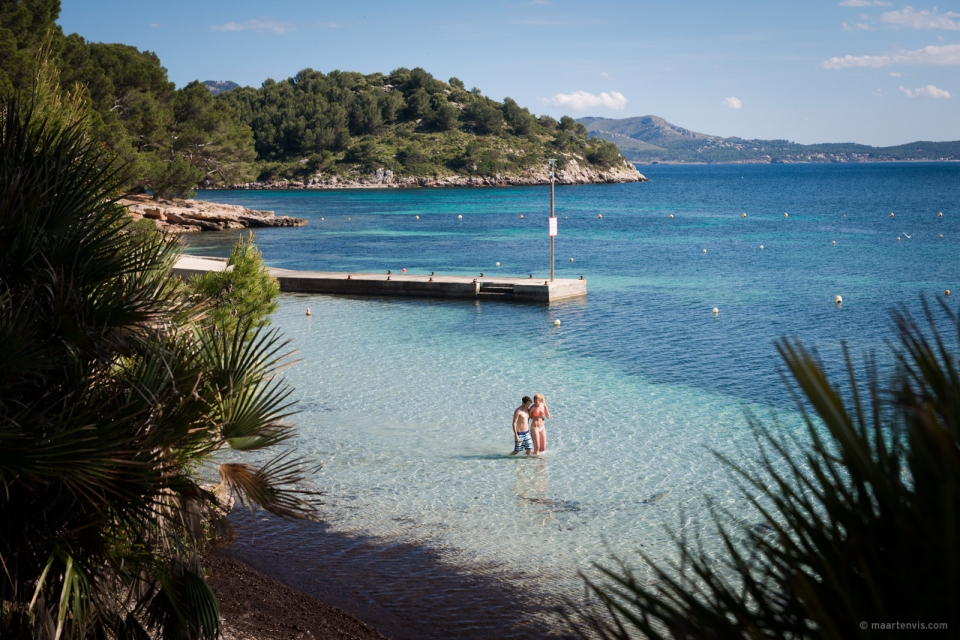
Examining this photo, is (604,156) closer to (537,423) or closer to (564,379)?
(564,379)

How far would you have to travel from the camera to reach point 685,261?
146 ft

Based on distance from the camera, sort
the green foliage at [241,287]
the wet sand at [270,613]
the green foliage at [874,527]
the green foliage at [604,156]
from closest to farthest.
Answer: the green foliage at [874,527] < the wet sand at [270,613] < the green foliage at [241,287] < the green foliage at [604,156]

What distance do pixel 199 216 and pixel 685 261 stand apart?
35179 millimetres

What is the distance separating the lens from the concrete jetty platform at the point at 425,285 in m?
30.3

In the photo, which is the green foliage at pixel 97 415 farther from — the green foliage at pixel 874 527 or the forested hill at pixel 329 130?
the forested hill at pixel 329 130

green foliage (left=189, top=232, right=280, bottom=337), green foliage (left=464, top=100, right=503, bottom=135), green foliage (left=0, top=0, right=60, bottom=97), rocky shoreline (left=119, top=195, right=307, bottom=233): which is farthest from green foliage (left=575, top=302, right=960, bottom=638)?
green foliage (left=464, top=100, right=503, bottom=135)

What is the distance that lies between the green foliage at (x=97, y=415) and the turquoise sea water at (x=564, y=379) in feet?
8.35

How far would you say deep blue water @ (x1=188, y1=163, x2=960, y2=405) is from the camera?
23469 millimetres

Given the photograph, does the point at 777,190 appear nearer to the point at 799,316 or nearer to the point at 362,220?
the point at 362,220

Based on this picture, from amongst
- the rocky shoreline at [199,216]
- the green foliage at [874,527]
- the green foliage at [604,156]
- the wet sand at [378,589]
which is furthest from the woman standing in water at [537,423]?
the green foliage at [604,156]

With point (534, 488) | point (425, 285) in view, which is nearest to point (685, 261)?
point (425, 285)

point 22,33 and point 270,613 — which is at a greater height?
point 22,33

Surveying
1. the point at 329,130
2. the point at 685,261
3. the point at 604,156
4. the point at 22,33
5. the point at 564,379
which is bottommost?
the point at 564,379

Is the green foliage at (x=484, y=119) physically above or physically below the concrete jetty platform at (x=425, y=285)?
above
